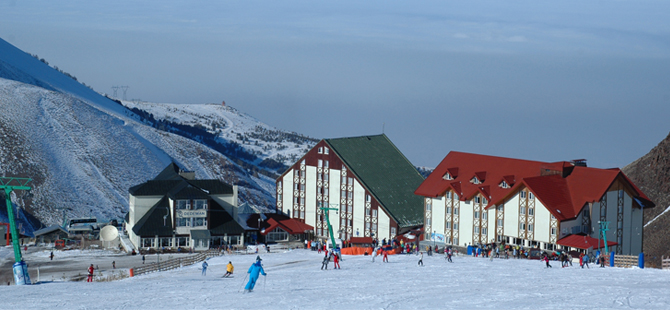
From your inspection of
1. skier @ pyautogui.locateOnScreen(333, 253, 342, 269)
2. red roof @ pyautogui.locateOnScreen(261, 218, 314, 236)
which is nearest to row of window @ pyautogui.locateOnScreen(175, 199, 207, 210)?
red roof @ pyautogui.locateOnScreen(261, 218, 314, 236)

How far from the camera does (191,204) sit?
85.3 m

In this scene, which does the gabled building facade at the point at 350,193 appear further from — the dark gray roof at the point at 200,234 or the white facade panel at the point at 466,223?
the dark gray roof at the point at 200,234

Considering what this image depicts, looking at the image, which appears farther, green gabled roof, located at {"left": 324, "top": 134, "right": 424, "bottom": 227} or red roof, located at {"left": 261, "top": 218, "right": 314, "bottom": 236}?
green gabled roof, located at {"left": 324, "top": 134, "right": 424, "bottom": 227}

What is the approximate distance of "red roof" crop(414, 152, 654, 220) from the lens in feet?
249

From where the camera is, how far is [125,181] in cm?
13688

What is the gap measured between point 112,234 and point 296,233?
64.5 feet

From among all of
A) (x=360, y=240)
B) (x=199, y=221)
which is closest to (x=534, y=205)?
(x=360, y=240)

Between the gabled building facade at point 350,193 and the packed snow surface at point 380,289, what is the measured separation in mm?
29942

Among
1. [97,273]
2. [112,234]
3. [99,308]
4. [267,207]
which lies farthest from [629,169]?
[99,308]

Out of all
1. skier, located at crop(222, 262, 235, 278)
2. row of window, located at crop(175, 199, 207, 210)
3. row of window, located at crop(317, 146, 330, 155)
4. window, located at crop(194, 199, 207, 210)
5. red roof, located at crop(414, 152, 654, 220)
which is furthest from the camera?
row of window, located at crop(317, 146, 330, 155)

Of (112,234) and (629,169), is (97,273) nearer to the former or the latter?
(112,234)

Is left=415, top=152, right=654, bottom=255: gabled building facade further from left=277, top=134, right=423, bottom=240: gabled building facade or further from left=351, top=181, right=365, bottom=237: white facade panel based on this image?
left=351, top=181, right=365, bottom=237: white facade panel

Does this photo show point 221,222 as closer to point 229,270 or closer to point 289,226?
point 289,226

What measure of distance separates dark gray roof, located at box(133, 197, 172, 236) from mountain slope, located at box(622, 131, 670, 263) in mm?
60971
